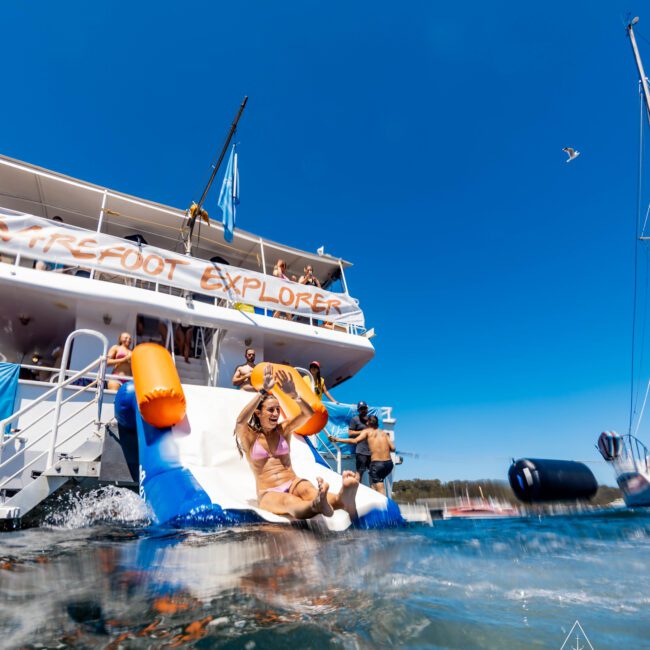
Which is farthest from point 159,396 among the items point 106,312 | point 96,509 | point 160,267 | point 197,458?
point 106,312

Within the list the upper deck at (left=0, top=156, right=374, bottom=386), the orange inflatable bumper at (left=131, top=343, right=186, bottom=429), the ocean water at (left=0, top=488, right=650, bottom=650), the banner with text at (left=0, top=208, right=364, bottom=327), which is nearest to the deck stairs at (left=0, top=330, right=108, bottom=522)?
the orange inflatable bumper at (left=131, top=343, right=186, bottom=429)

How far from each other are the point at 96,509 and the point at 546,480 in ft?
17.3

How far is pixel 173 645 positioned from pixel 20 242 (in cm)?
763

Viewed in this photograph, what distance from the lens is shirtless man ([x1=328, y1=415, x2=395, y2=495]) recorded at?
22.3 ft

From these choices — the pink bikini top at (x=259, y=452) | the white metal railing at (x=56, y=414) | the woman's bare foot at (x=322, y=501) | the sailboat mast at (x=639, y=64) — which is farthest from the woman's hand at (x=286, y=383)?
the sailboat mast at (x=639, y=64)

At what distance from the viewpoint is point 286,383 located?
19.0ft

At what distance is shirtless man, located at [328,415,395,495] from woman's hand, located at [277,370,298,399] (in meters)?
1.84

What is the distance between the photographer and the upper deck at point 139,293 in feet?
24.1

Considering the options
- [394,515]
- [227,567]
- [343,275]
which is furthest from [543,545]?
[343,275]

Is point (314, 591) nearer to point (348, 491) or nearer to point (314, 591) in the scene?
point (314, 591)

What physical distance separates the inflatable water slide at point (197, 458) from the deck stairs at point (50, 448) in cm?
56

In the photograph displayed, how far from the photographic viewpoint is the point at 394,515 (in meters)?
4.19

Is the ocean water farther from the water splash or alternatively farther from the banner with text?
the banner with text

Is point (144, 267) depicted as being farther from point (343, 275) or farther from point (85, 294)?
point (343, 275)
